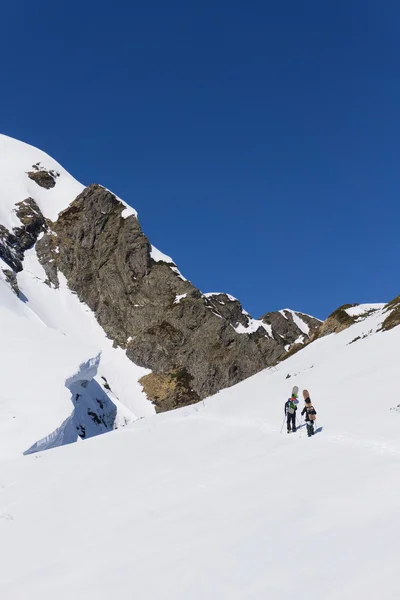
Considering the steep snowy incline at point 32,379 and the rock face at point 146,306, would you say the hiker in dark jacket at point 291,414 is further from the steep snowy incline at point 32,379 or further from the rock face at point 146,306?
the rock face at point 146,306

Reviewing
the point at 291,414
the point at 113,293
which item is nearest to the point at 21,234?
the point at 113,293

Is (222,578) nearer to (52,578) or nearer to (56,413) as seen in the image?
(52,578)

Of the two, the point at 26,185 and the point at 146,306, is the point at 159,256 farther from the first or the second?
the point at 26,185

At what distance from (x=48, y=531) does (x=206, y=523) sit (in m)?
3.71

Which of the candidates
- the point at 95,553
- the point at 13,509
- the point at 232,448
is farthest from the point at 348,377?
the point at 95,553

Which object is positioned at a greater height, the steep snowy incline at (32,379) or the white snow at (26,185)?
the white snow at (26,185)

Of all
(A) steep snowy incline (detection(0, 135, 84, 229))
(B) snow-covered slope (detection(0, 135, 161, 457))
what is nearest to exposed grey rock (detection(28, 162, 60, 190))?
(B) snow-covered slope (detection(0, 135, 161, 457))

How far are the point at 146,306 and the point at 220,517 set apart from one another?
11989 centimetres

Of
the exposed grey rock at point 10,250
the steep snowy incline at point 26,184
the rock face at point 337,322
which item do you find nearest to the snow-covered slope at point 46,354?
the steep snowy incline at point 26,184

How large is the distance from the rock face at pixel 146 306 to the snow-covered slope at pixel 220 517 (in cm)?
8991

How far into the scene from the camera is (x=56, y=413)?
124ft

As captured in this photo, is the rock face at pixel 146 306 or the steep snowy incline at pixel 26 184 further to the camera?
the steep snowy incline at pixel 26 184

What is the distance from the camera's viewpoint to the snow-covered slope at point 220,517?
19.9 ft

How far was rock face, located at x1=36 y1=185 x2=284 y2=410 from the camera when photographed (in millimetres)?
113625
